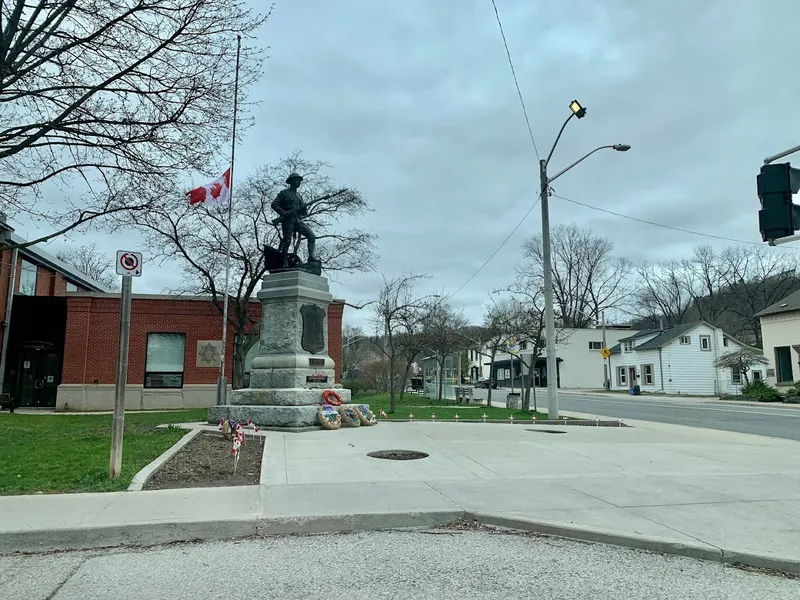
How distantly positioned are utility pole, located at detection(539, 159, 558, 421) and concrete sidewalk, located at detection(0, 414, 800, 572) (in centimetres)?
643

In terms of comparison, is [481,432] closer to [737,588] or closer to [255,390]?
[255,390]

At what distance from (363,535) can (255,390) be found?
887cm

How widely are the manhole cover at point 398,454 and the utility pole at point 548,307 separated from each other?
8016 mm

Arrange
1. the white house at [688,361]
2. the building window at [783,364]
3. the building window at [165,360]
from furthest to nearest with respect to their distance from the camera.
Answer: the white house at [688,361]
the building window at [783,364]
the building window at [165,360]

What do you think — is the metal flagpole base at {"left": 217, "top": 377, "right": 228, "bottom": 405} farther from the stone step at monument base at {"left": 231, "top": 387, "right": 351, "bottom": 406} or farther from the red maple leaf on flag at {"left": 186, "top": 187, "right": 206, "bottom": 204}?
the red maple leaf on flag at {"left": 186, "top": 187, "right": 206, "bottom": 204}

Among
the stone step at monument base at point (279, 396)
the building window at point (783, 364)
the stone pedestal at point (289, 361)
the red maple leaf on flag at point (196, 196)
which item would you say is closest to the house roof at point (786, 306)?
the building window at point (783, 364)

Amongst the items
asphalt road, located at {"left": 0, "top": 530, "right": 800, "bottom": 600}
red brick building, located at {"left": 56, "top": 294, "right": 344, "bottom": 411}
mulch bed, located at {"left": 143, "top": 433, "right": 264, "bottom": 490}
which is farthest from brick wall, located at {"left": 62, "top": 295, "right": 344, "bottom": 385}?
asphalt road, located at {"left": 0, "top": 530, "right": 800, "bottom": 600}

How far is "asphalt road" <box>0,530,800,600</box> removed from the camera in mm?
4160

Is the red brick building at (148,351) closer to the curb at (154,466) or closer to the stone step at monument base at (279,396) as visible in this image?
the stone step at monument base at (279,396)

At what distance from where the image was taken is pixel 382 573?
455 cm

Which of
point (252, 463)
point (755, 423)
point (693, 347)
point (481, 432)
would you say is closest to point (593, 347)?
point (693, 347)

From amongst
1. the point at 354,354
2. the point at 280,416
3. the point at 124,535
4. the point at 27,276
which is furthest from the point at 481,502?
the point at 354,354

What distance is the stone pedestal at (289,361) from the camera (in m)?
13.4

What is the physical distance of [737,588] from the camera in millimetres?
4355
